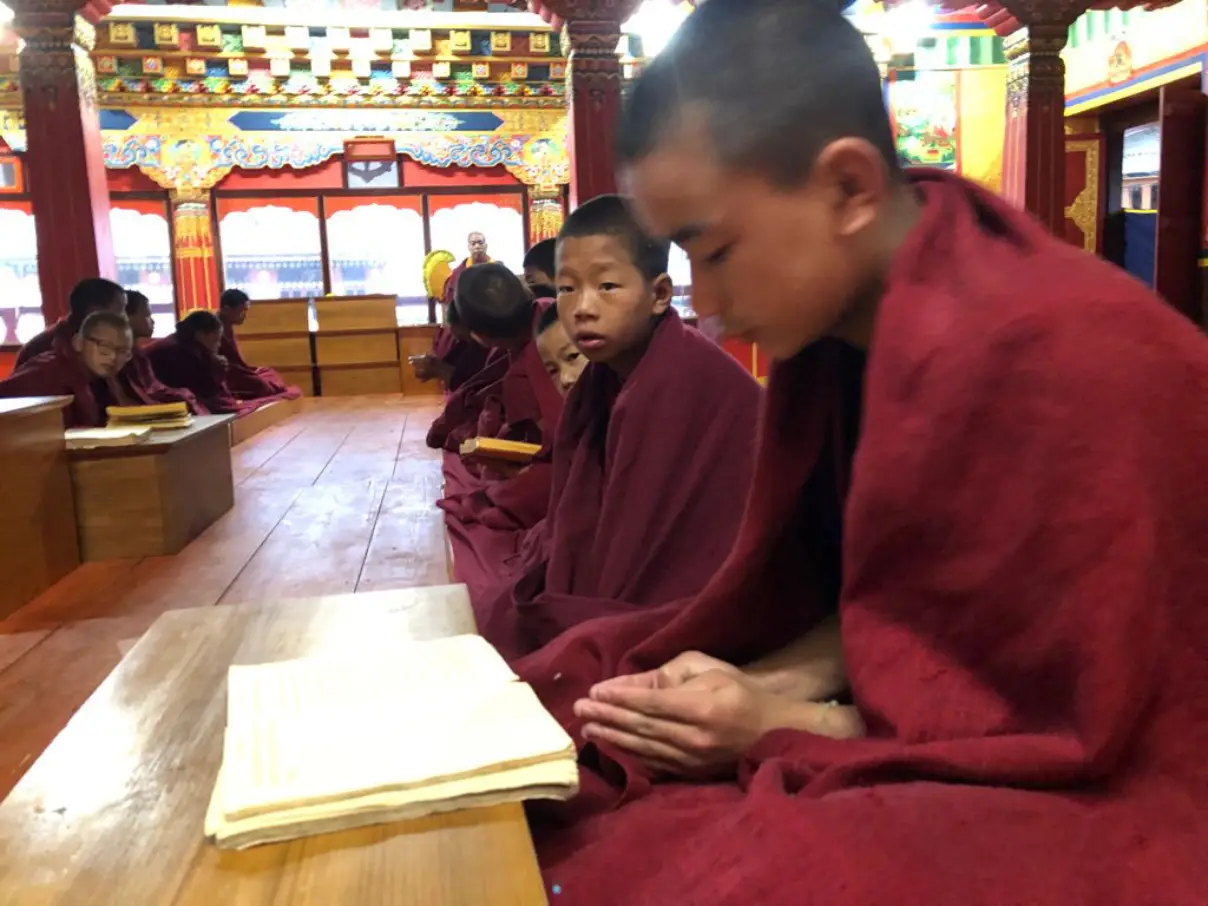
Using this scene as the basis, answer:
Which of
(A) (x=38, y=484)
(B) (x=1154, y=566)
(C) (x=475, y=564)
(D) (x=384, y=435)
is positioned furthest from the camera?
(D) (x=384, y=435)

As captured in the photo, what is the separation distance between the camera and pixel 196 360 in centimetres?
677

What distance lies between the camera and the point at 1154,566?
2.11 ft

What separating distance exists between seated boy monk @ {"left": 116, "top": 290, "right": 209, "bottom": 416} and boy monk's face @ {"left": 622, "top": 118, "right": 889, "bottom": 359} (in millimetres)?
4509

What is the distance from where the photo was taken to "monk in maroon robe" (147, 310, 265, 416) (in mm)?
6656

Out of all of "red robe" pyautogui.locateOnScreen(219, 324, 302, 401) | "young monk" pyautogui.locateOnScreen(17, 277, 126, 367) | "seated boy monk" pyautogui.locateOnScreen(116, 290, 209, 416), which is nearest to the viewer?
"young monk" pyautogui.locateOnScreen(17, 277, 126, 367)

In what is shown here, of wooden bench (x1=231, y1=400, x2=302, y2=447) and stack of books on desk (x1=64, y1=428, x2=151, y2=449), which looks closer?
stack of books on desk (x1=64, y1=428, x2=151, y2=449)

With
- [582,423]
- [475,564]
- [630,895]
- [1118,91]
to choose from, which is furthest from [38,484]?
[1118,91]

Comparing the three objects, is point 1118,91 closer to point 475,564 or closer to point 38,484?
point 475,564

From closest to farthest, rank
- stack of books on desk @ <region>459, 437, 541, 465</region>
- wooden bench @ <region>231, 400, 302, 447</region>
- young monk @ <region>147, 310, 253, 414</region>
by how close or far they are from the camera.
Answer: stack of books on desk @ <region>459, 437, 541, 465</region> → wooden bench @ <region>231, 400, 302, 447</region> → young monk @ <region>147, 310, 253, 414</region>

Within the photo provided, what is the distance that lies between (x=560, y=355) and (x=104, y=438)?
153cm

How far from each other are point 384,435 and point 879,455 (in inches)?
212

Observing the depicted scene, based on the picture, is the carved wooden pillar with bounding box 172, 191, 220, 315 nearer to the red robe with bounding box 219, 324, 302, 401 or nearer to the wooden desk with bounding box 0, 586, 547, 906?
the red robe with bounding box 219, 324, 302, 401

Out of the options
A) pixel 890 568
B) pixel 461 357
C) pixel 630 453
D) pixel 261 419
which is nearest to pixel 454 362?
pixel 461 357

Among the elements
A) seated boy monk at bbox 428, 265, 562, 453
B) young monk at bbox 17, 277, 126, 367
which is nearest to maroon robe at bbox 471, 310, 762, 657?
seated boy monk at bbox 428, 265, 562, 453
